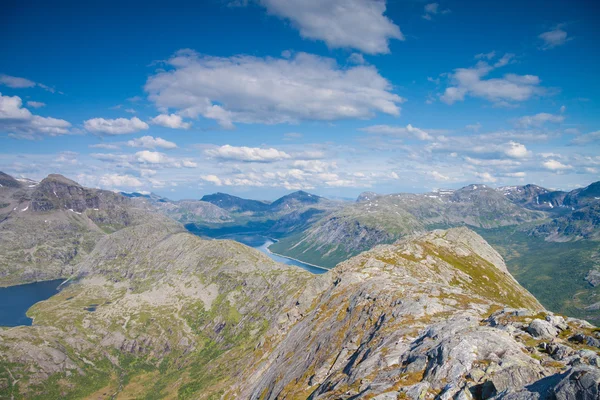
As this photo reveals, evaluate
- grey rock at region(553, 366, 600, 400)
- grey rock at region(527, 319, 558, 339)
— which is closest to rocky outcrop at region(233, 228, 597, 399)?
grey rock at region(527, 319, 558, 339)

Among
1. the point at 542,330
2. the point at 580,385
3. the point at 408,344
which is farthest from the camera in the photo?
the point at 408,344

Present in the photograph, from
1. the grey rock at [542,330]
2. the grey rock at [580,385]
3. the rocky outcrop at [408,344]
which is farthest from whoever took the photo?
the grey rock at [542,330]

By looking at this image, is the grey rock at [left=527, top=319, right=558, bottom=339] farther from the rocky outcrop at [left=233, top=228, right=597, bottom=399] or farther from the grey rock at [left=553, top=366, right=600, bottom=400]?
the grey rock at [left=553, top=366, right=600, bottom=400]

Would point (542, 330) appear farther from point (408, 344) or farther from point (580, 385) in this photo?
point (580, 385)

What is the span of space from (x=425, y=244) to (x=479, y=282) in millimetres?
36468

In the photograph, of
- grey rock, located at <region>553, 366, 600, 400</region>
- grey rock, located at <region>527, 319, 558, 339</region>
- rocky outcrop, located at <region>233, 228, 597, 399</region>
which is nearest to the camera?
grey rock, located at <region>553, 366, 600, 400</region>

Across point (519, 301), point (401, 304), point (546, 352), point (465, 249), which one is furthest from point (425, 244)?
point (546, 352)

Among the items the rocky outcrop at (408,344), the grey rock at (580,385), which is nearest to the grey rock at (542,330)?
the rocky outcrop at (408,344)

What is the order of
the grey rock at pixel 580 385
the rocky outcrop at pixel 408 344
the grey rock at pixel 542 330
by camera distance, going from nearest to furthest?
the grey rock at pixel 580 385
the rocky outcrop at pixel 408 344
the grey rock at pixel 542 330

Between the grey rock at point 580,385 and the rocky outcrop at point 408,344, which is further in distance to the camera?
the rocky outcrop at point 408,344

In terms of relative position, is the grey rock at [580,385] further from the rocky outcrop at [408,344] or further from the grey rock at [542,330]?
the grey rock at [542,330]

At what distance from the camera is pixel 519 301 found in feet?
523

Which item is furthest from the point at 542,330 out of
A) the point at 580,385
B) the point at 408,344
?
the point at 580,385

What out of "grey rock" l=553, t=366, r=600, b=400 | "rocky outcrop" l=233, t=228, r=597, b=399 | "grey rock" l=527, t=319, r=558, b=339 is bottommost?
"rocky outcrop" l=233, t=228, r=597, b=399
